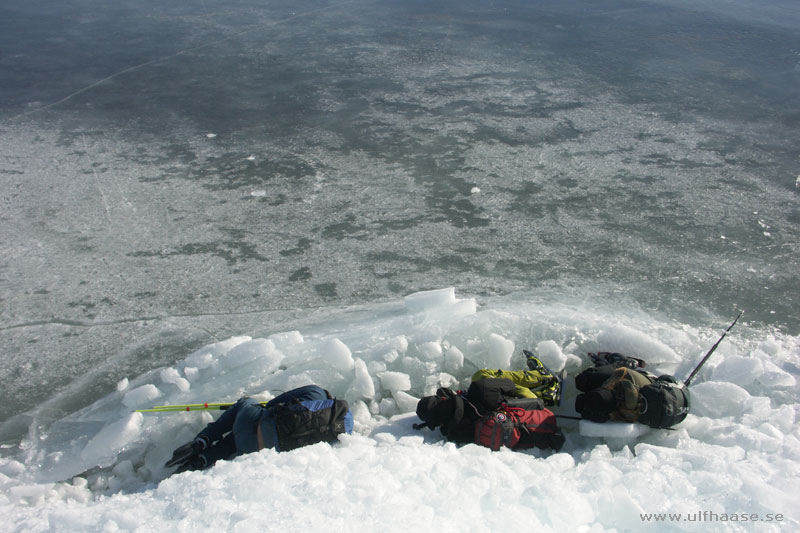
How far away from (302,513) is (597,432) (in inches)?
67.2

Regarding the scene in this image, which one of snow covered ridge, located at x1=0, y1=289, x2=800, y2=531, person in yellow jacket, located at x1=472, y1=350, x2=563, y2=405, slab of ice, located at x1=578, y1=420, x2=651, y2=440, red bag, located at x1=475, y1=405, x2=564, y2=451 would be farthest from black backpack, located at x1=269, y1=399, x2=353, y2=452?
slab of ice, located at x1=578, y1=420, x2=651, y2=440

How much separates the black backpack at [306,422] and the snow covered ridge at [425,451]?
15 cm

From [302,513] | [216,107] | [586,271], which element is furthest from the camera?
[216,107]

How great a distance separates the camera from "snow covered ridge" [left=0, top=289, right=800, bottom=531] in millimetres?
2619

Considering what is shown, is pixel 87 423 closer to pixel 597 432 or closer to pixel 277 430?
pixel 277 430

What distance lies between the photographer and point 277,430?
3232 mm

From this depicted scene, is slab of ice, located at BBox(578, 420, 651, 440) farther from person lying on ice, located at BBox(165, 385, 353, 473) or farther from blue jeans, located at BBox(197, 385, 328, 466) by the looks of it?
blue jeans, located at BBox(197, 385, 328, 466)

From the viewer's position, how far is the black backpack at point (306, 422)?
3.23 meters

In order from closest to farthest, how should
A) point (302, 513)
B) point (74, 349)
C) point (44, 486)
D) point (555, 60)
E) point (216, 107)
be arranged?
point (302, 513), point (44, 486), point (74, 349), point (216, 107), point (555, 60)

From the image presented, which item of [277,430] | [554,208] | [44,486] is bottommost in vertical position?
[44,486]

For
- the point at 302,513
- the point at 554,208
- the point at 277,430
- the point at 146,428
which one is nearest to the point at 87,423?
the point at 146,428

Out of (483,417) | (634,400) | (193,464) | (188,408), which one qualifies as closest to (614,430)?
(634,400)

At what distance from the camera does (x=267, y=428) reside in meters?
3.25

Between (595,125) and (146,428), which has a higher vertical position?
(595,125)
